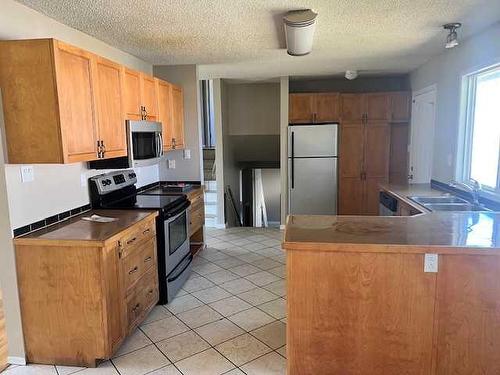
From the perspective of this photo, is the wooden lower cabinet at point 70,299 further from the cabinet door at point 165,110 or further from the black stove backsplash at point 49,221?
the cabinet door at point 165,110

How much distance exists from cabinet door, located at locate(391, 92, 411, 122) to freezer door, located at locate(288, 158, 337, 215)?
1.04 meters

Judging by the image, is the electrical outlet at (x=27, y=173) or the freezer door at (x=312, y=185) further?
the freezer door at (x=312, y=185)

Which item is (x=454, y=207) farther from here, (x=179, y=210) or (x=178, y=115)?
(x=178, y=115)

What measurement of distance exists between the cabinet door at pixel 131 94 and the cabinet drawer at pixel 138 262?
1090 millimetres

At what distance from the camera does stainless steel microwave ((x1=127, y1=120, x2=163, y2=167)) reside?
3.09 metres

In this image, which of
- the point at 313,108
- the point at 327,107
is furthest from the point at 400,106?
the point at 313,108

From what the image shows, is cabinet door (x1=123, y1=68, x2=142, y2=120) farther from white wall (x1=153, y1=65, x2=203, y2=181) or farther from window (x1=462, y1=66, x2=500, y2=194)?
window (x1=462, y1=66, x2=500, y2=194)

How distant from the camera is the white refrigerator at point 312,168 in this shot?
5312mm

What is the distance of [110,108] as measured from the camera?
9.25 ft

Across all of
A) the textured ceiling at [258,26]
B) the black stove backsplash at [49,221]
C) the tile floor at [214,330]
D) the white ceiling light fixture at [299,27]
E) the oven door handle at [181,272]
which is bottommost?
the tile floor at [214,330]

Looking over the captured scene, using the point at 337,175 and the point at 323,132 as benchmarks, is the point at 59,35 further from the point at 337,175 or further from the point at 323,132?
the point at 337,175

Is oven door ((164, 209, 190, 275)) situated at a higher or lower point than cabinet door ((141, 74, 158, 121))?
lower

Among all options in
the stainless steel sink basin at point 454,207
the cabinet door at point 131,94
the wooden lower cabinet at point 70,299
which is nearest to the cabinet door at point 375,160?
the stainless steel sink basin at point 454,207

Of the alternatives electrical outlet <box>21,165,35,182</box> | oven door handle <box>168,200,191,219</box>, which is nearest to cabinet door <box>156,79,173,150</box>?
oven door handle <box>168,200,191,219</box>
